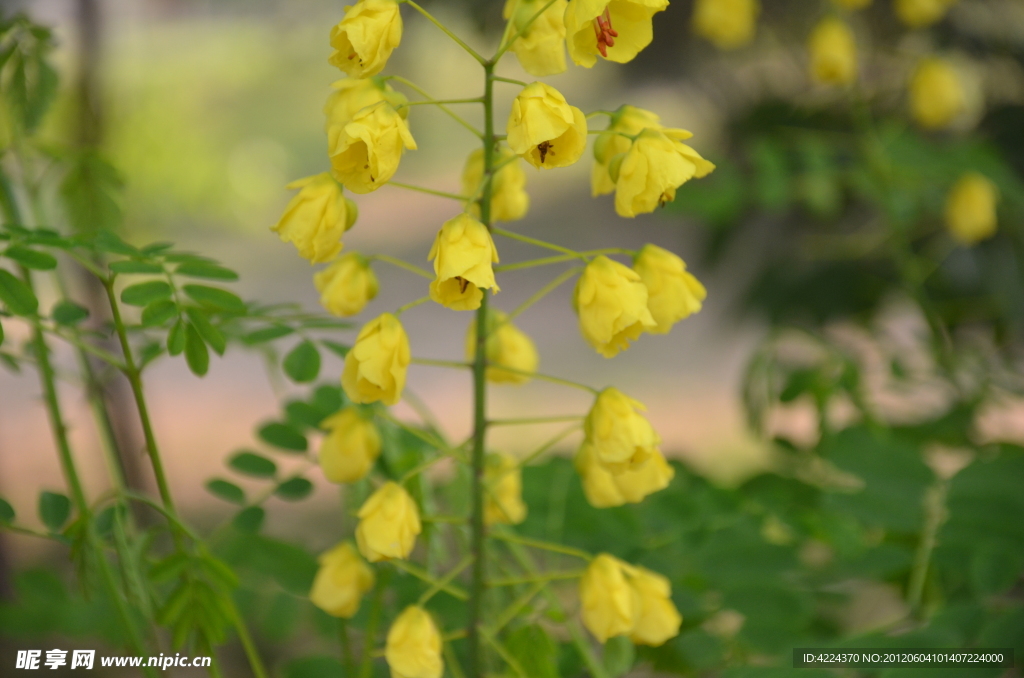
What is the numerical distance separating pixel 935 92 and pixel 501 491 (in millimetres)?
1010

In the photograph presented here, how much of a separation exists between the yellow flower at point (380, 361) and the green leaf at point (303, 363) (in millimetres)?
153

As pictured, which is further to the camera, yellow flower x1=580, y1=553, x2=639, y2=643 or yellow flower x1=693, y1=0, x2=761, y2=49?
yellow flower x1=693, y1=0, x2=761, y2=49

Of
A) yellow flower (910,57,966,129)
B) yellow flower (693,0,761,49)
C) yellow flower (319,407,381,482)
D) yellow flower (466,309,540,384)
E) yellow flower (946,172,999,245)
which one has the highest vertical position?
yellow flower (693,0,761,49)

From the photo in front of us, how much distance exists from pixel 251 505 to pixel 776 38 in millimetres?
1504

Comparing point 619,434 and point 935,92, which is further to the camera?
point 935,92

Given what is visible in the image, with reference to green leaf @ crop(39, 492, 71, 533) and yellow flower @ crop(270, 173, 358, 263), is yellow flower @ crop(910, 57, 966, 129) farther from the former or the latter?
green leaf @ crop(39, 492, 71, 533)

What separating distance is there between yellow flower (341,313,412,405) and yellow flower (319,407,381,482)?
0.07m

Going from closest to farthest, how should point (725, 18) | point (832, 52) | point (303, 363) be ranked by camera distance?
point (303, 363) < point (832, 52) < point (725, 18)

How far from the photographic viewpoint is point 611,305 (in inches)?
19.0

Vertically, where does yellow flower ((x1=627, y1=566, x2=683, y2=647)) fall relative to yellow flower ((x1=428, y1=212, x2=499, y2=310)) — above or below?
below

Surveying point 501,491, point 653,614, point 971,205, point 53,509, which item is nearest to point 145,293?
point 53,509

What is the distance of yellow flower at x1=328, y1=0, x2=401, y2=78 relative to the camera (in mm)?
444

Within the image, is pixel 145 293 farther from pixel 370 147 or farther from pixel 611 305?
pixel 611 305

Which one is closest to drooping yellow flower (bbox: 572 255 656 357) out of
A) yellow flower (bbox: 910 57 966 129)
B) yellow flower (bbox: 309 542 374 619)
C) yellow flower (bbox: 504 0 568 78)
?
yellow flower (bbox: 504 0 568 78)
